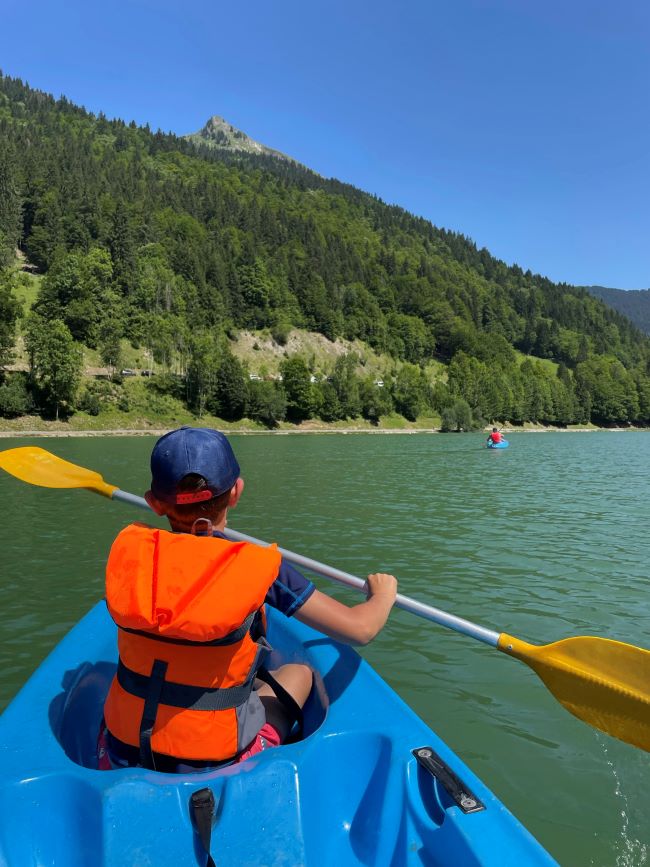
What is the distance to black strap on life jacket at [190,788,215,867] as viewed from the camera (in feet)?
7.50

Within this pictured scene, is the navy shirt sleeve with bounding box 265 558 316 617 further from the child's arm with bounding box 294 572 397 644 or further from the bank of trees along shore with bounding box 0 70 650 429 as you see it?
the bank of trees along shore with bounding box 0 70 650 429

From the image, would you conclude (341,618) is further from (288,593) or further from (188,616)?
(188,616)

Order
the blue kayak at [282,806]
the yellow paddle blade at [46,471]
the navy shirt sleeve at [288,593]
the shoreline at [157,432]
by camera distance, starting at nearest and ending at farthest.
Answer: the blue kayak at [282,806] → the navy shirt sleeve at [288,593] → the yellow paddle blade at [46,471] → the shoreline at [157,432]

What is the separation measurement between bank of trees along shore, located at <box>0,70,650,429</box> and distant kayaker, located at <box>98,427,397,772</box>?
63802 millimetres

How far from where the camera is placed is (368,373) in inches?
4833

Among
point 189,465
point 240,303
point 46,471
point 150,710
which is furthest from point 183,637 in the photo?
point 240,303

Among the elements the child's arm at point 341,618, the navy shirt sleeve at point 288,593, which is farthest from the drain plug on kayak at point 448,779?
the navy shirt sleeve at point 288,593

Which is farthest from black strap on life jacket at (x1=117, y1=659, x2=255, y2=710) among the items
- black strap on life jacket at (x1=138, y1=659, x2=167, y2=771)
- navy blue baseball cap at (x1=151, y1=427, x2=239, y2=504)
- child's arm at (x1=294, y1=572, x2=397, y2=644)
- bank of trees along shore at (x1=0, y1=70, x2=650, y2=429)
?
bank of trees along shore at (x1=0, y1=70, x2=650, y2=429)

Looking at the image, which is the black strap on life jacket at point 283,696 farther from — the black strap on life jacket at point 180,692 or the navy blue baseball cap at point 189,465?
the navy blue baseball cap at point 189,465

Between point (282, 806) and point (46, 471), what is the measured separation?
5.80m

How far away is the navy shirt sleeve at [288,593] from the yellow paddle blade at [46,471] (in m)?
4.23

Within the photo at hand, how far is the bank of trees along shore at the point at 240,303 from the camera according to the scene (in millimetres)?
81250

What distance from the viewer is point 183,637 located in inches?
89.4

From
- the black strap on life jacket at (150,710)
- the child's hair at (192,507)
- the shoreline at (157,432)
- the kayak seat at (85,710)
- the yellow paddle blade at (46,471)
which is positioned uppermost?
the child's hair at (192,507)
